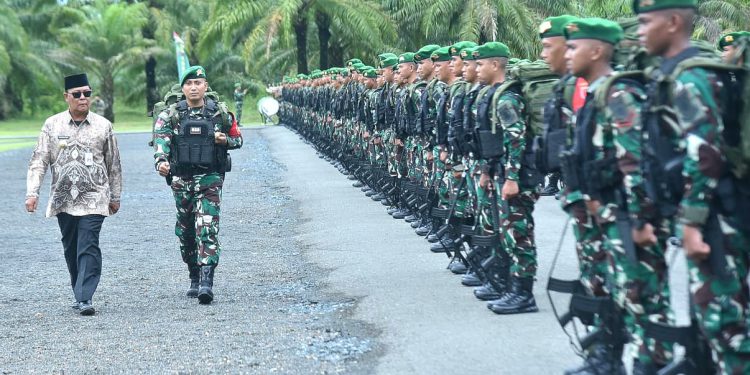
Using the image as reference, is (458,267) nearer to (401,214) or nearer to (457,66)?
(457,66)

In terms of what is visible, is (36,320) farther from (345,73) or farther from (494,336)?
(345,73)

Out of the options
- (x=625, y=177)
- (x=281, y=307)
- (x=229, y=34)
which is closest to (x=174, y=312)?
(x=281, y=307)

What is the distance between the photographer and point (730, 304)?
4242 mm

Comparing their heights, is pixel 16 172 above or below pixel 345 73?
below

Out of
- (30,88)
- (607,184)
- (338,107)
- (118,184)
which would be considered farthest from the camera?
(30,88)

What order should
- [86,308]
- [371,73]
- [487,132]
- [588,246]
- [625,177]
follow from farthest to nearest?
[371,73]
[86,308]
[487,132]
[588,246]
[625,177]

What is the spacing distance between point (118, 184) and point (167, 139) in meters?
0.52

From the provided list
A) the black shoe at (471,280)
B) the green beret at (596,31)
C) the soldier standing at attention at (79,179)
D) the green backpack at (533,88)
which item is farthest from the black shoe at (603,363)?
the soldier standing at attention at (79,179)

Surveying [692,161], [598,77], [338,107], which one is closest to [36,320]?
[598,77]

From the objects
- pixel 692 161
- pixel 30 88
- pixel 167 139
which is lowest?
pixel 30 88

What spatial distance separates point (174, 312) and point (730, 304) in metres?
4.91

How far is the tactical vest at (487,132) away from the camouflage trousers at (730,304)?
362 cm

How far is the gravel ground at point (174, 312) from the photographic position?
21.6 ft

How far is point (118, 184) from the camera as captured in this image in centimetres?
881
